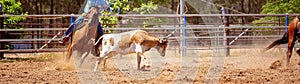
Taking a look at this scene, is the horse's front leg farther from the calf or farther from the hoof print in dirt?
the hoof print in dirt

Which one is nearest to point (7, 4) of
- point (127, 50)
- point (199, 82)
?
point (127, 50)

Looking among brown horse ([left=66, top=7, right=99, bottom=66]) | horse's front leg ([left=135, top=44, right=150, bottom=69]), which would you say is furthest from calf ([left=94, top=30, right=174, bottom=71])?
brown horse ([left=66, top=7, right=99, bottom=66])

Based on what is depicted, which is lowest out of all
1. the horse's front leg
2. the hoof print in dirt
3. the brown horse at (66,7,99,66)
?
the hoof print in dirt

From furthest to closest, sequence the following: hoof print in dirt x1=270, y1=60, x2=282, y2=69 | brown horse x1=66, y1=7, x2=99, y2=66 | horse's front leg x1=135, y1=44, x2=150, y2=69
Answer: hoof print in dirt x1=270, y1=60, x2=282, y2=69
brown horse x1=66, y1=7, x2=99, y2=66
horse's front leg x1=135, y1=44, x2=150, y2=69

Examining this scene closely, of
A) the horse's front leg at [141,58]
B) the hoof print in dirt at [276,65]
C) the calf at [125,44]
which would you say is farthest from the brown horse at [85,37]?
the hoof print in dirt at [276,65]

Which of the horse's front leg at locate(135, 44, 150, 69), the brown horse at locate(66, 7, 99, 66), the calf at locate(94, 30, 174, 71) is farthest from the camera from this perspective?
the brown horse at locate(66, 7, 99, 66)

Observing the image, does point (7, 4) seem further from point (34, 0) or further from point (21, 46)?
point (34, 0)

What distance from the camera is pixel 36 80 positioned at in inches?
279

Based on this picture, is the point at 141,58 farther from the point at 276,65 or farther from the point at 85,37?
the point at 276,65

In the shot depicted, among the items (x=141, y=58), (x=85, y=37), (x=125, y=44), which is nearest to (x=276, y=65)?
(x=141, y=58)

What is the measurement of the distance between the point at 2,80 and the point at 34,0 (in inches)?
1023

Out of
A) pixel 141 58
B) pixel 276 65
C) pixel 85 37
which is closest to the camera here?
pixel 141 58

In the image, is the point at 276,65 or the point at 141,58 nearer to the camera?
the point at 141,58

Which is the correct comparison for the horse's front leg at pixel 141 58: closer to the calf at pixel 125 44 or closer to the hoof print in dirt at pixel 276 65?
the calf at pixel 125 44
